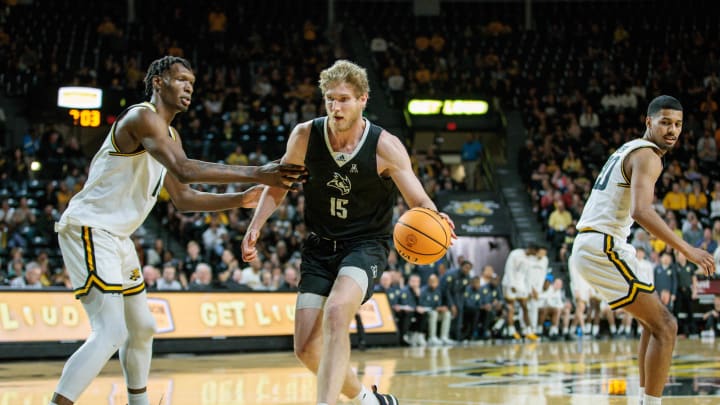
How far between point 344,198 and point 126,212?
134 cm

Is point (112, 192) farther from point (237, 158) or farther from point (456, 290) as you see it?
point (237, 158)

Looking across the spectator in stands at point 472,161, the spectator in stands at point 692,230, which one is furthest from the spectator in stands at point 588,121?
the spectator in stands at point 692,230

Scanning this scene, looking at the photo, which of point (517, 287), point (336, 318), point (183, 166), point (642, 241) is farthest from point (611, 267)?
point (642, 241)

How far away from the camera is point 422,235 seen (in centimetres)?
607

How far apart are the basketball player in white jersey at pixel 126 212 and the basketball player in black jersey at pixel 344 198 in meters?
0.56

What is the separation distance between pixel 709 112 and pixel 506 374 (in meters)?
17.9

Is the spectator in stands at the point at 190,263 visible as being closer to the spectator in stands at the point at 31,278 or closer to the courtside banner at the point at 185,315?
the courtside banner at the point at 185,315

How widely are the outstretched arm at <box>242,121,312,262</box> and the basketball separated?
2.59 ft

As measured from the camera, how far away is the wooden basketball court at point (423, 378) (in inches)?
338

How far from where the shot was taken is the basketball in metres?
6.07

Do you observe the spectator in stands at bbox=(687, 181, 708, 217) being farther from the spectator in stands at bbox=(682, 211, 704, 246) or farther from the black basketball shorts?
the black basketball shorts

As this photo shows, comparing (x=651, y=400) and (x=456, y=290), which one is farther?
(x=456, y=290)

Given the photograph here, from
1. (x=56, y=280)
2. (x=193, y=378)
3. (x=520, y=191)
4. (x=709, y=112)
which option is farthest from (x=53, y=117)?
(x=709, y=112)

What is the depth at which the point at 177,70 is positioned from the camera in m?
6.32
